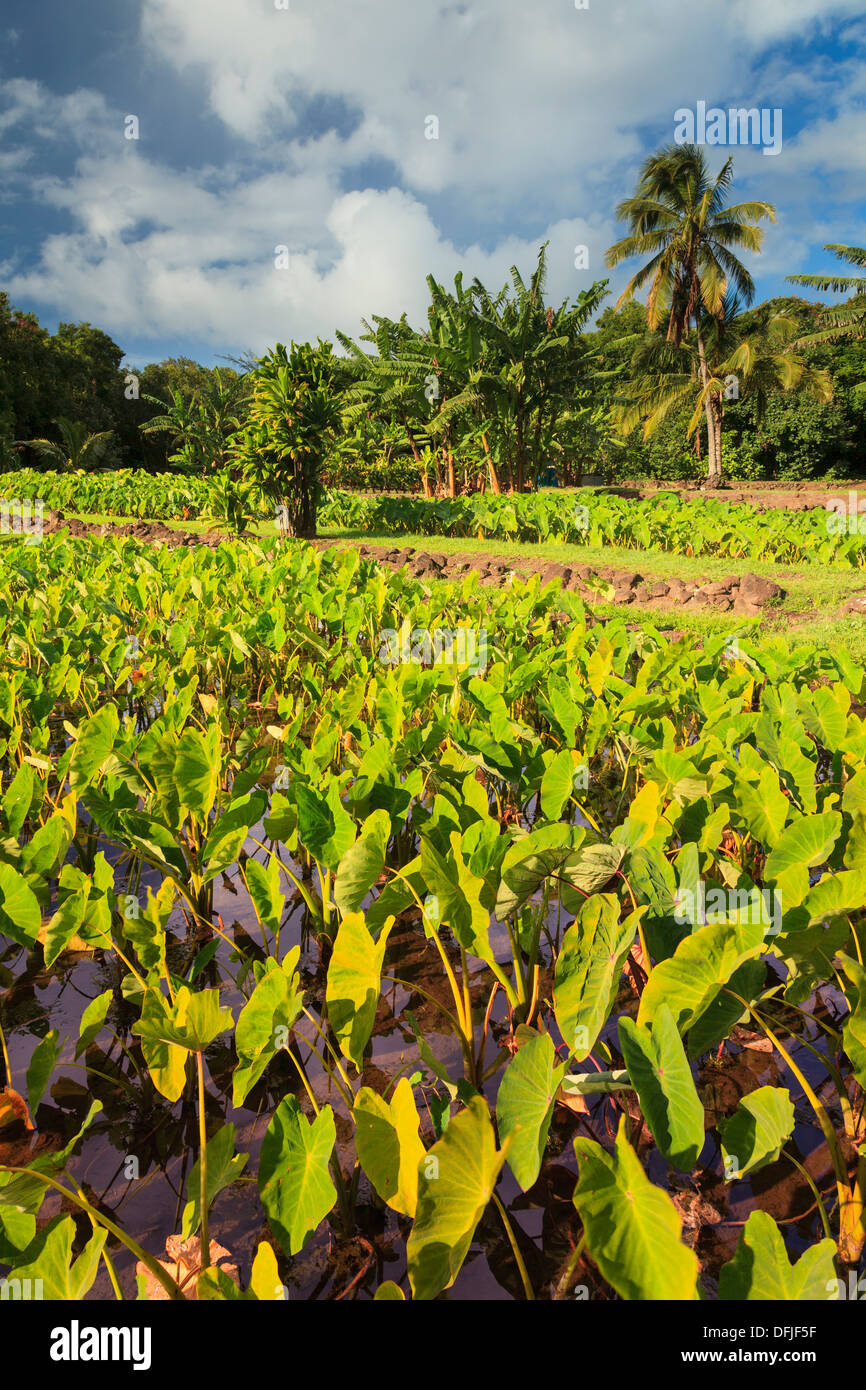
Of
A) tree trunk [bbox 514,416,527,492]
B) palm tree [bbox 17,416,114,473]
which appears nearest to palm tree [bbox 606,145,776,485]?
tree trunk [bbox 514,416,527,492]

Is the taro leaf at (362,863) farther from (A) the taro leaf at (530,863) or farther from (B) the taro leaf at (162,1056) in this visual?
(B) the taro leaf at (162,1056)

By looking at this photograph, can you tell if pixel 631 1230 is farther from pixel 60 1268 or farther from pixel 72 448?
pixel 72 448

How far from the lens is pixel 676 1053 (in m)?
0.90

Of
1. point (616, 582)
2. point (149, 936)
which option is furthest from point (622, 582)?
point (149, 936)

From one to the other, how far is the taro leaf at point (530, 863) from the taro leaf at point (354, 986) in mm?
257

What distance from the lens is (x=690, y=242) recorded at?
1948cm

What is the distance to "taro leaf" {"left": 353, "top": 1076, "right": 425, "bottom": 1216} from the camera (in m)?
0.89

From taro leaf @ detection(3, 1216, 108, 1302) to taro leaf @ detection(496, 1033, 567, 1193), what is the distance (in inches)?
19.5

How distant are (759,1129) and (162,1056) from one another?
0.90 m

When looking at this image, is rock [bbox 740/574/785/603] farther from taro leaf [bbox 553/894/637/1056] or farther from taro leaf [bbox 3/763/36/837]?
taro leaf [bbox 3/763/36/837]

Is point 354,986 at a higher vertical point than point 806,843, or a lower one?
lower

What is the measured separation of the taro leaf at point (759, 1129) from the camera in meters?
0.95

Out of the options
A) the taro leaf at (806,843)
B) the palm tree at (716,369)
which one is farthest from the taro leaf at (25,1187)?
the palm tree at (716,369)

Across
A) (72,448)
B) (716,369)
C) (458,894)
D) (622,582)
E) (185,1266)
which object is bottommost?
(185,1266)
